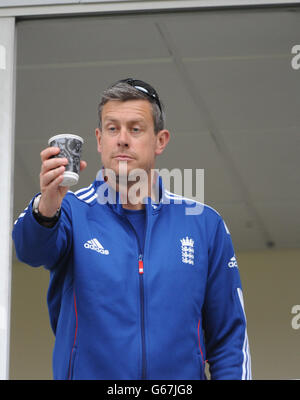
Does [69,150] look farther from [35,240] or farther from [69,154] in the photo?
[35,240]

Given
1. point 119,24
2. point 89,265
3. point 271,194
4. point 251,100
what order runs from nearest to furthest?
point 89,265 → point 119,24 → point 251,100 → point 271,194

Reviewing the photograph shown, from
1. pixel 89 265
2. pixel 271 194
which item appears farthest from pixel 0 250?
pixel 271 194

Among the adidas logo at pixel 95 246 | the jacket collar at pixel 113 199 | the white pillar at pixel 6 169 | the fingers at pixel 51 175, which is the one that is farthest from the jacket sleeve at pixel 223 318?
the white pillar at pixel 6 169

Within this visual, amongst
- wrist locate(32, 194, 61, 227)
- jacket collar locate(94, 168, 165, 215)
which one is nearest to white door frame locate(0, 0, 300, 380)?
jacket collar locate(94, 168, 165, 215)

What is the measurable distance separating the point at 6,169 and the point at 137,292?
33.2 inches

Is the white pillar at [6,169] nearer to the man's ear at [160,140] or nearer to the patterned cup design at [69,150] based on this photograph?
the man's ear at [160,140]

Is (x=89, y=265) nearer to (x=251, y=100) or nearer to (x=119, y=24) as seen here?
(x=119, y=24)

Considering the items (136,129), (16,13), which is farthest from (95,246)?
(16,13)

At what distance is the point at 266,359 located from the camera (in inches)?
216

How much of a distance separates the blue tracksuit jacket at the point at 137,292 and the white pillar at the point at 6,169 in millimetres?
457

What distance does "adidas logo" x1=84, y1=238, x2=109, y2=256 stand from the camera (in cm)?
188

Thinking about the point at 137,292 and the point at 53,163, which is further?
the point at 137,292

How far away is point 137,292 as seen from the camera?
1.83m

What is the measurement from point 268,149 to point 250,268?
5.77 ft
